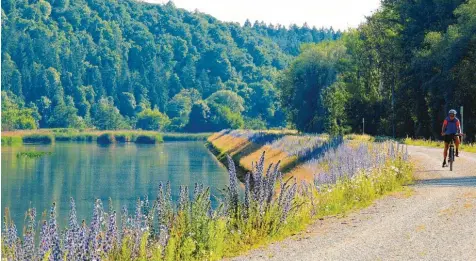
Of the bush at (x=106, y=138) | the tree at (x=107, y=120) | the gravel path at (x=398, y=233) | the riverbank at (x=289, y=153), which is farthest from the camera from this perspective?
the tree at (x=107, y=120)

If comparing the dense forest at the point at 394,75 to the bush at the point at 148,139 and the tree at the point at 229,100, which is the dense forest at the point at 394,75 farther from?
the tree at the point at 229,100

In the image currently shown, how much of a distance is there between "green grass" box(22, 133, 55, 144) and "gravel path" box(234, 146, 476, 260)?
127 m

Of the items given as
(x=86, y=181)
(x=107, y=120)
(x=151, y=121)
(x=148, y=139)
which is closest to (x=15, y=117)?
(x=107, y=120)

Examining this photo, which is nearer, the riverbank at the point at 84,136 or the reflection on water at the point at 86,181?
the reflection on water at the point at 86,181

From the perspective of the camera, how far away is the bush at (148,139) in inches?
5684

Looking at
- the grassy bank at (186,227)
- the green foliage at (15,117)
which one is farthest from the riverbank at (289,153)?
the green foliage at (15,117)

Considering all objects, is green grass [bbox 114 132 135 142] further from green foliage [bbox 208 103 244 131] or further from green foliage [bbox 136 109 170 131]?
green foliage [bbox 136 109 170 131]

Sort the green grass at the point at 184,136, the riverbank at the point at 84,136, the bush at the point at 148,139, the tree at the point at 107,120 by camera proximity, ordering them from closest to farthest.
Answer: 1. the riverbank at the point at 84,136
2. the bush at the point at 148,139
3. the green grass at the point at 184,136
4. the tree at the point at 107,120

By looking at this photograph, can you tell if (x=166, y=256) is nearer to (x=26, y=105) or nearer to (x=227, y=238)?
(x=227, y=238)

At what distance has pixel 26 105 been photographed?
186375 mm

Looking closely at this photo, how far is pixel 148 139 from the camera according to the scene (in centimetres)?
14500

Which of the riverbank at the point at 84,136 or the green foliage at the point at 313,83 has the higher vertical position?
the green foliage at the point at 313,83

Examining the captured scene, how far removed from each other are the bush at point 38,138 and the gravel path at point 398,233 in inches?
4990

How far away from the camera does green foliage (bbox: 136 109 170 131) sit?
18638cm
